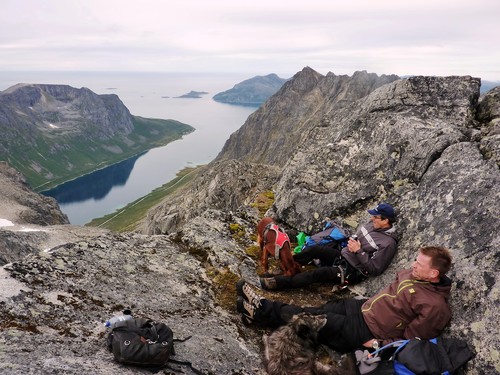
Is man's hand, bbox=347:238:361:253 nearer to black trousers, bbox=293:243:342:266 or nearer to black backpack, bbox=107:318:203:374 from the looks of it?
black trousers, bbox=293:243:342:266

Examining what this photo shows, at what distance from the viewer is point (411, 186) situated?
48.1 ft

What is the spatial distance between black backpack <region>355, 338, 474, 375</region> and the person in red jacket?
0.49 metres

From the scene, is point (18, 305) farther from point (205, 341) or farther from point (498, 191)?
point (498, 191)

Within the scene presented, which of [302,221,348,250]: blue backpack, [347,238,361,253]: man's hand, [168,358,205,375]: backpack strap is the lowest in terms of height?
[168,358,205,375]: backpack strap

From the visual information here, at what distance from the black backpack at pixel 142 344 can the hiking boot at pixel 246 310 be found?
274cm

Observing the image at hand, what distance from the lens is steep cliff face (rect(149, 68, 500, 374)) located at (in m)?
9.49

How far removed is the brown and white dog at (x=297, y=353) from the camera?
8.25 metres

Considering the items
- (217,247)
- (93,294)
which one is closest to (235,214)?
(217,247)

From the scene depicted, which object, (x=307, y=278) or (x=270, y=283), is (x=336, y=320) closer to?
(x=307, y=278)

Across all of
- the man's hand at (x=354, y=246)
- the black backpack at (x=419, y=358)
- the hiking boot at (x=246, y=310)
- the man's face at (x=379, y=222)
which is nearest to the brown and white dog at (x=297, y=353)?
the black backpack at (x=419, y=358)

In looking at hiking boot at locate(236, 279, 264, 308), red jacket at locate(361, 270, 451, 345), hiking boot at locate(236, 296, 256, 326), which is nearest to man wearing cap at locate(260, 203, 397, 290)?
hiking boot at locate(236, 279, 264, 308)

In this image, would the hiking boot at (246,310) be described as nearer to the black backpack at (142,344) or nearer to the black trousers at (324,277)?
the black trousers at (324,277)

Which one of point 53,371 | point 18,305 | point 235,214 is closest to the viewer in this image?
point 53,371

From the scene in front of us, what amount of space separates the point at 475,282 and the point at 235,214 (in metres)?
11.8
